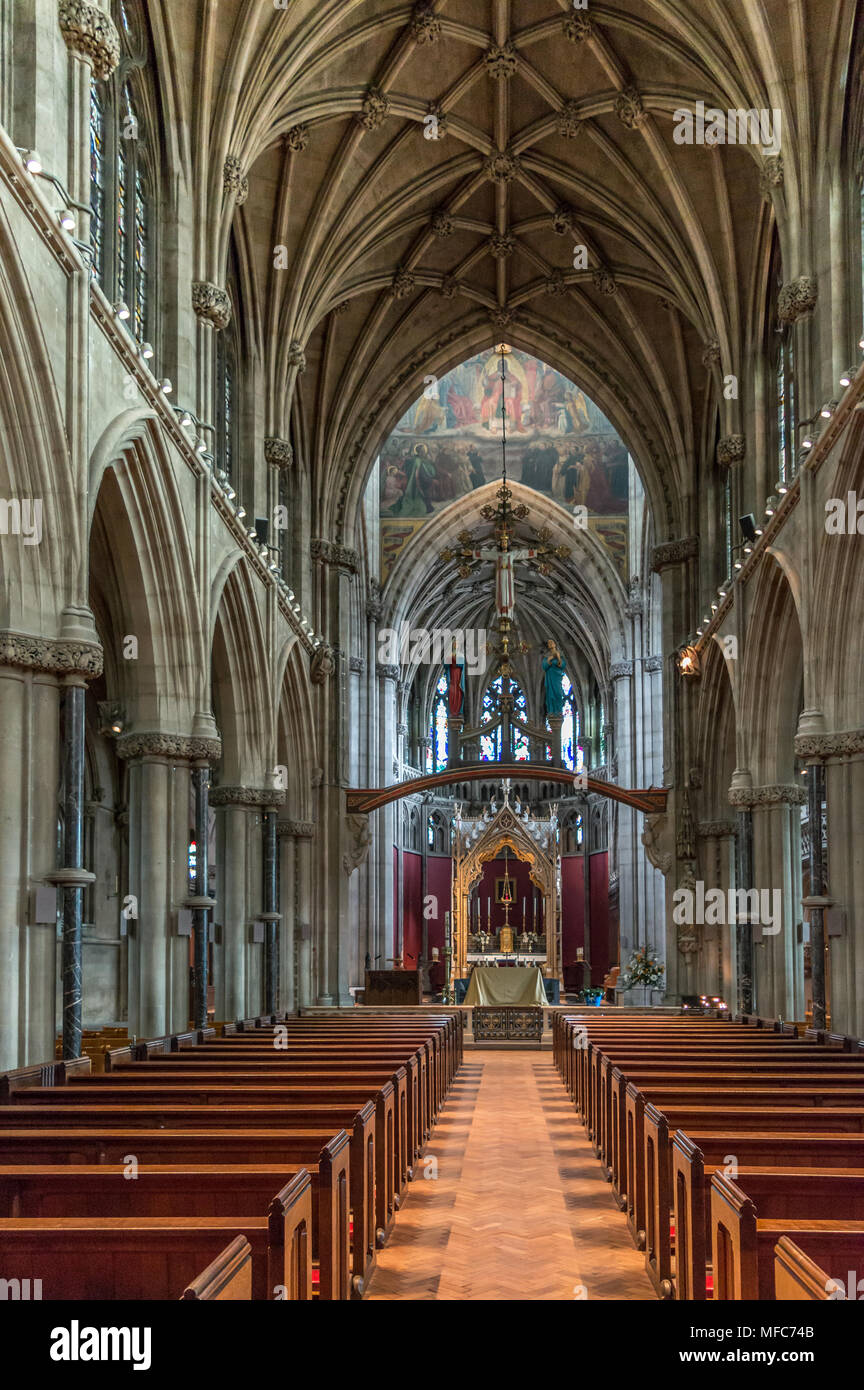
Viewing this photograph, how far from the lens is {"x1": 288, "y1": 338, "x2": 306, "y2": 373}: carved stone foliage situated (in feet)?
86.3

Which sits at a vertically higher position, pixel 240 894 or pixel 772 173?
pixel 772 173

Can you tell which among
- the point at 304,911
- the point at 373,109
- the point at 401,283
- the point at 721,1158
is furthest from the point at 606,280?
the point at 721,1158

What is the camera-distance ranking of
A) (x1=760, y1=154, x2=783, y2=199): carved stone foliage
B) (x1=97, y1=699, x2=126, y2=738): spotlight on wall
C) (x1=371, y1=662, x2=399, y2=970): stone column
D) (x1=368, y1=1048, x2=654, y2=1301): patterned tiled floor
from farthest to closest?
(x1=371, y1=662, x2=399, y2=970): stone column → (x1=97, y1=699, x2=126, y2=738): spotlight on wall → (x1=760, y1=154, x2=783, y2=199): carved stone foliage → (x1=368, y1=1048, x2=654, y2=1301): patterned tiled floor

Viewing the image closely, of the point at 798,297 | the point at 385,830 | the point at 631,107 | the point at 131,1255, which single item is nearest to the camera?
the point at 131,1255

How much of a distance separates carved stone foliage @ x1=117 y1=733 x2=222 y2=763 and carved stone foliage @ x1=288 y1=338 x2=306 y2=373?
1060 cm

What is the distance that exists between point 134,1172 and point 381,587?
39647mm

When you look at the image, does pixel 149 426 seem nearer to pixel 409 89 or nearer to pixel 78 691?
pixel 78 691

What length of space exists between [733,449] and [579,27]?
7.89 meters

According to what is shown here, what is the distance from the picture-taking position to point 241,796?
23656mm

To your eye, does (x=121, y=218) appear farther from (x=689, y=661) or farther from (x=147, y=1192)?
(x=689, y=661)

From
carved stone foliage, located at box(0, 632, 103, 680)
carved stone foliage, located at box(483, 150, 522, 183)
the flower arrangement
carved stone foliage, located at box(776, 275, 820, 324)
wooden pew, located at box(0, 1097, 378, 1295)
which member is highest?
carved stone foliage, located at box(483, 150, 522, 183)

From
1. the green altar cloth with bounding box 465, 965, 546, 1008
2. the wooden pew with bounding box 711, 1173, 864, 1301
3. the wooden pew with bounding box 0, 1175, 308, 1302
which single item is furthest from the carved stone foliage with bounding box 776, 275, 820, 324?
the wooden pew with bounding box 0, 1175, 308, 1302

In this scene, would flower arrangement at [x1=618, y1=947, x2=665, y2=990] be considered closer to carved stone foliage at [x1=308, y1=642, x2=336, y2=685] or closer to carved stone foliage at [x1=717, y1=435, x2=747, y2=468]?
carved stone foliage at [x1=308, y1=642, x2=336, y2=685]

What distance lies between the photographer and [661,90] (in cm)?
2414
